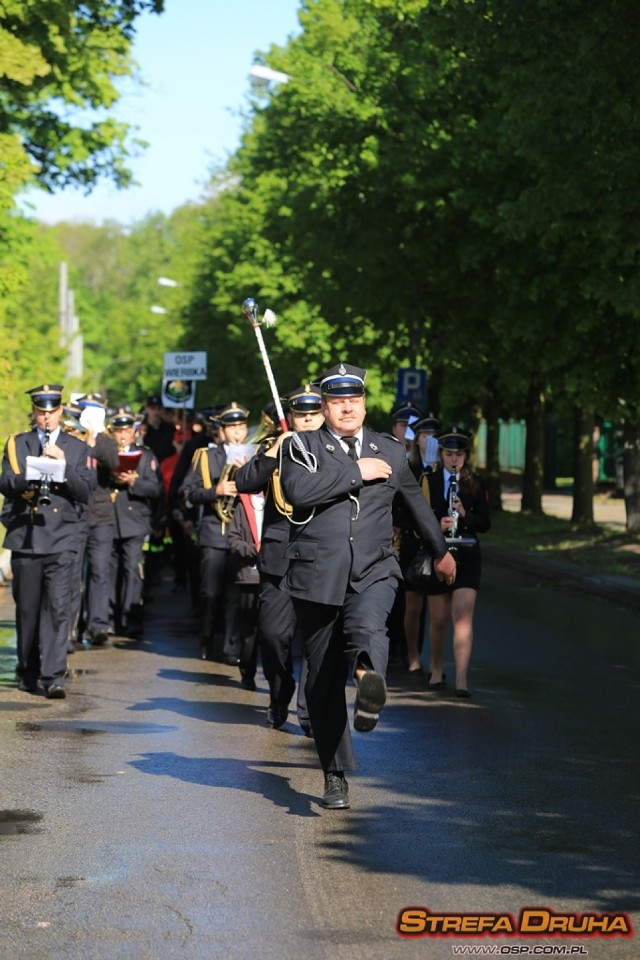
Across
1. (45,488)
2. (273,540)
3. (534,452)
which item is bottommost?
(273,540)

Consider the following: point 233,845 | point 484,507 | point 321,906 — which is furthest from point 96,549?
point 321,906

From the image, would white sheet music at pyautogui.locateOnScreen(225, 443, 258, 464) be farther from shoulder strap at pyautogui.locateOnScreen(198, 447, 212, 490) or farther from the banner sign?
the banner sign

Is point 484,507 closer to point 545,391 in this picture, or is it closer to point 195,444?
point 195,444

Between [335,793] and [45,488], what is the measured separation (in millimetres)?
4361

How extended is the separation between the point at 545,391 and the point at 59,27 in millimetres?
14430

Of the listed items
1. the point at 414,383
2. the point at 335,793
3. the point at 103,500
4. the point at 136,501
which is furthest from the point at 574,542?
the point at 335,793

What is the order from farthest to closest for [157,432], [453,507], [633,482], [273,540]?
[633,482], [157,432], [453,507], [273,540]

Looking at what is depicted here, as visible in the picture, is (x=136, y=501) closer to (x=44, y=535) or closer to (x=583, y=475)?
(x=44, y=535)

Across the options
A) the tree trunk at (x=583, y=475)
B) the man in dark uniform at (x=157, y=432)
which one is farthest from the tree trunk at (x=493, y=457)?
the man in dark uniform at (x=157, y=432)

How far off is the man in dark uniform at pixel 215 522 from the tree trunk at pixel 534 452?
2097 centimetres

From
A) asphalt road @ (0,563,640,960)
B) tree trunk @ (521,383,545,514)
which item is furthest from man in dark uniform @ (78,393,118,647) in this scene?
tree trunk @ (521,383,545,514)

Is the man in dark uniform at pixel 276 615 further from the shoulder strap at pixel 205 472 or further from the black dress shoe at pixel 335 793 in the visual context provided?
the shoulder strap at pixel 205 472

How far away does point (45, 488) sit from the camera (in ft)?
39.1

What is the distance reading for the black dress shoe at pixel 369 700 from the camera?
7738 millimetres
